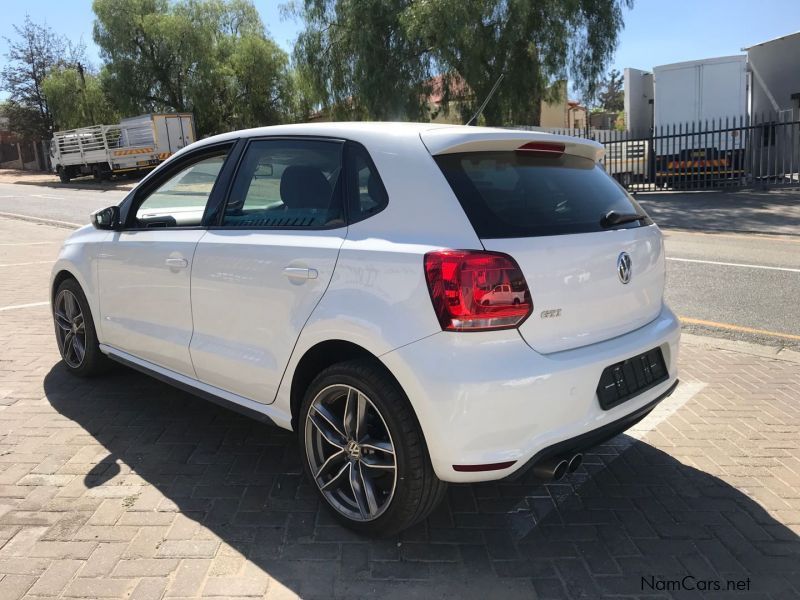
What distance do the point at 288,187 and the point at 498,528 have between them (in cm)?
186

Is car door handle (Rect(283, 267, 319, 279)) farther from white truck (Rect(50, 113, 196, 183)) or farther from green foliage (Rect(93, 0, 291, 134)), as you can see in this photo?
green foliage (Rect(93, 0, 291, 134))

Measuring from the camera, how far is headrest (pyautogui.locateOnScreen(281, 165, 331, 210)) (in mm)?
3141

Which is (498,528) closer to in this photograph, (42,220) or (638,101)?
(42,220)

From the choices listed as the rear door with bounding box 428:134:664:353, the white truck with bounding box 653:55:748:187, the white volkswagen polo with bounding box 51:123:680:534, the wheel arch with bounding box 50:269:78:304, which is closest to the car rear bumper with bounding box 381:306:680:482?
the white volkswagen polo with bounding box 51:123:680:534

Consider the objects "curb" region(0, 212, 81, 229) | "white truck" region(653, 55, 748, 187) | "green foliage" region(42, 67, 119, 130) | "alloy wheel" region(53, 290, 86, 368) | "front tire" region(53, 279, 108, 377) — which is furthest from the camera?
"green foliage" region(42, 67, 119, 130)

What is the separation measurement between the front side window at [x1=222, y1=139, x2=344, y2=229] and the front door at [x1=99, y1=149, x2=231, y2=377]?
270 millimetres

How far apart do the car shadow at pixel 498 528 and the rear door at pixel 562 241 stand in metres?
0.72

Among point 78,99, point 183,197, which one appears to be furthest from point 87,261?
point 78,99

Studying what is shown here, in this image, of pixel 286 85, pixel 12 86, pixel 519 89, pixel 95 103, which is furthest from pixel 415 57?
pixel 12 86

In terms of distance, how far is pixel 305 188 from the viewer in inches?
127

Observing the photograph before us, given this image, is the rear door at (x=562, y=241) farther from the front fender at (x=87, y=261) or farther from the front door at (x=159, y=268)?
the front fender at (x=87, y=261)

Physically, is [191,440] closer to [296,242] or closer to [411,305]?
[296,242]

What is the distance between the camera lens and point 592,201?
3.12m

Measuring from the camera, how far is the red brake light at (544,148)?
10.1 feet
